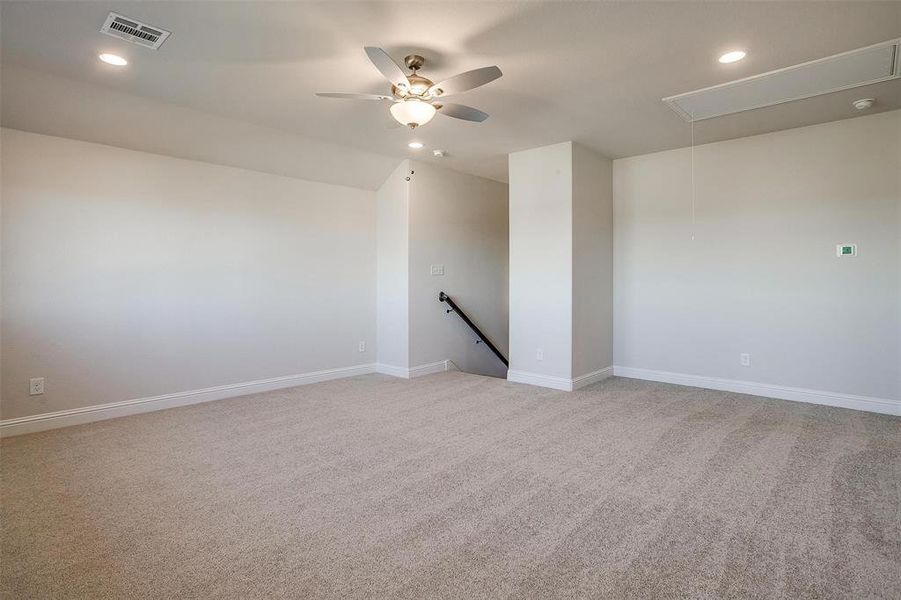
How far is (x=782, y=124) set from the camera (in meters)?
4.21

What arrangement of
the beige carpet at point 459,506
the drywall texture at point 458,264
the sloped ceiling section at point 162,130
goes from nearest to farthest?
1. the beige carpet at point 459,506
2. the sloped ceiling section at point 162,130
3. the drywall texture at point 458,264

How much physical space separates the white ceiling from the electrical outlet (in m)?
1.99

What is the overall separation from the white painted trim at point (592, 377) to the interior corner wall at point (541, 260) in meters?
0.16

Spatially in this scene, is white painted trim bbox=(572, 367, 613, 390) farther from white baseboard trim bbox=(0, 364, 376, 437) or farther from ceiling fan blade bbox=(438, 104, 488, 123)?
ceiling fan blade bbox=(438, 104, 488, 123)

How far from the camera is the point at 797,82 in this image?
10.7 ft

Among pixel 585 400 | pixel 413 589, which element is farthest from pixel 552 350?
pixel 413 589

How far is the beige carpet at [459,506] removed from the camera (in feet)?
5.70

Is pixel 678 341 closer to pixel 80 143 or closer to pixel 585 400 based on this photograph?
pixel 585 400

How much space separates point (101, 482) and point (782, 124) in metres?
6.05

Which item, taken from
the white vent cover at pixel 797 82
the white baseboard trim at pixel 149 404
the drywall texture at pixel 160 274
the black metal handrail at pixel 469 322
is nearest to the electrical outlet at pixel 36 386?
the drywall texture at pixel 160 274

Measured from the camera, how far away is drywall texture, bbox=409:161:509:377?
5555 mm

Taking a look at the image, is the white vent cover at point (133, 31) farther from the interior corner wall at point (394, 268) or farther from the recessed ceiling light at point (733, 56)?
the recessed ceiling light at point (733, 56)

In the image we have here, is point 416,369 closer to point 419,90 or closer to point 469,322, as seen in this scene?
point 469,322

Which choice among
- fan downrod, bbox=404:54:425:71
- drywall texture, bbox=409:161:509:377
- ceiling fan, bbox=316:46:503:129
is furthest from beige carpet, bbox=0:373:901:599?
fan downrod, bbox=404:54:425:71
